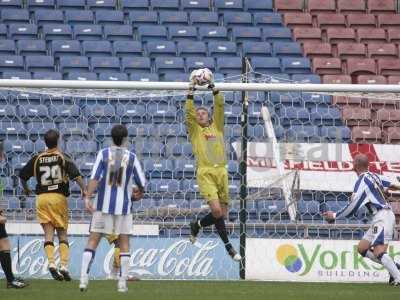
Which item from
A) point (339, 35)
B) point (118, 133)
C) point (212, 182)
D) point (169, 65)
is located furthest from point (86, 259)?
point (339, 35)

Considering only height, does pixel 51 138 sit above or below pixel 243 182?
above

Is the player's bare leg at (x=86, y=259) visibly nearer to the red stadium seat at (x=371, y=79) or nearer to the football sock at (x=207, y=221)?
the football sock at (x=207, y=221)

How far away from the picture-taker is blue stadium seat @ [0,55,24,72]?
1927 centimetres

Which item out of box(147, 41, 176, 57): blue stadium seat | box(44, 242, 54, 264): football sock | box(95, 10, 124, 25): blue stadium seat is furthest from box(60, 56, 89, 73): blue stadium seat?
box(44, 242, 54, 264): football sock

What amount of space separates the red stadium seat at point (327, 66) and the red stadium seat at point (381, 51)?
83cm

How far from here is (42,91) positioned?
44.9 feet

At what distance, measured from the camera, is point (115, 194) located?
1033cm

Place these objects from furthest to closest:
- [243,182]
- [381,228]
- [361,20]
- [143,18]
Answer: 1. [361,20]
2. [143,18]
3. [243,182]
4. [381,228]

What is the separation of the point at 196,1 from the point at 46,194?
1075 centimetres


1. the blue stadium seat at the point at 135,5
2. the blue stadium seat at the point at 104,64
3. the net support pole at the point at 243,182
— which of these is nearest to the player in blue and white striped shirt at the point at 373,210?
the net support pole at the point at 243,182

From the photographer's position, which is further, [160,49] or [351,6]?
[351,6]

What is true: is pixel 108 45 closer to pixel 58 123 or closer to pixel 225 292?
pixel 58 123

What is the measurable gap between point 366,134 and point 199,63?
20.5 feet

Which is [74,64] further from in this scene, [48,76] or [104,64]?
[48,76]
